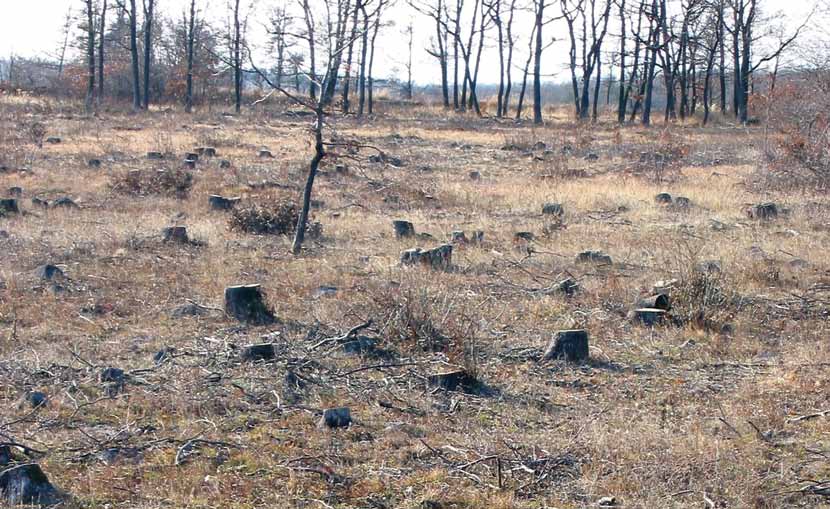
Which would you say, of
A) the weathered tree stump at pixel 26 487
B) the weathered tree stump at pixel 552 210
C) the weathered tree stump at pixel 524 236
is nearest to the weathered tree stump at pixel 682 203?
the weathered tree stump at pixel 552 210

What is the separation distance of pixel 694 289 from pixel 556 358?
186 centimetres

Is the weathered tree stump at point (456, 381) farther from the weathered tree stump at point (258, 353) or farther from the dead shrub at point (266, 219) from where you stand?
the dead shrub at point (266, 219)

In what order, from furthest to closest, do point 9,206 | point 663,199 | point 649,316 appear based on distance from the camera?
point 663,199, point 9,206, point 649,316

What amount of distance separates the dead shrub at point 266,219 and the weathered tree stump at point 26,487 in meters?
8.05

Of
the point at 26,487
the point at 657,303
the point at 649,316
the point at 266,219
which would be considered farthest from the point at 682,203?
the point at 26,487

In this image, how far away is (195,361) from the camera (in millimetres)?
6340

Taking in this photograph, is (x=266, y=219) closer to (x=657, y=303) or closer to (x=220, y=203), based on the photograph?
(x=220, y=203)

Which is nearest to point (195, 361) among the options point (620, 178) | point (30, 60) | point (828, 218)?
point (828, 218)

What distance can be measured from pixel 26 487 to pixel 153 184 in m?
12.2

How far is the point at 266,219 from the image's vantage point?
12.3 metres

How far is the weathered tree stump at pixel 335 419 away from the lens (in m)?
5.22

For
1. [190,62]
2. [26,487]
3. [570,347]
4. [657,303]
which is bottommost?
[26,487]

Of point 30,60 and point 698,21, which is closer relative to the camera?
point 698,21

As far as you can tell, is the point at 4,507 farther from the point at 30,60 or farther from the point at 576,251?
the point at 30,60
